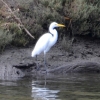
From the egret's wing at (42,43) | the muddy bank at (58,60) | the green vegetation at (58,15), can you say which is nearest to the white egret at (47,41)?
the egret's wing at (42,43)

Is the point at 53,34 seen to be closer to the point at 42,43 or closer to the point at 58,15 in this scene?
the point at 42,43

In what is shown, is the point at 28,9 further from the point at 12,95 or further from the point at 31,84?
the point at 12,95

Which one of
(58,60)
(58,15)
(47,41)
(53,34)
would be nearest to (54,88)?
(58,60)

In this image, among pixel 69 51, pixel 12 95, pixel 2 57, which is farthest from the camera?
pixel 69 51

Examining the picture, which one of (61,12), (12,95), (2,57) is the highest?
(61,12)

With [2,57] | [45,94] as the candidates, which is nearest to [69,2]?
[2,57]

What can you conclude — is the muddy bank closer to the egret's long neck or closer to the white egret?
the white egret

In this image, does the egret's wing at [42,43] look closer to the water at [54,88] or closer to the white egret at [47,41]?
the white egret at [47,41]

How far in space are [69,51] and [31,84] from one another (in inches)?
176

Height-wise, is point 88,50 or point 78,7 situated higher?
point 78,7

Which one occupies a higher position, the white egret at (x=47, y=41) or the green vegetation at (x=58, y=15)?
the green vegetation at (x=58, y=15)

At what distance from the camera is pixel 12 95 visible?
38.2ft

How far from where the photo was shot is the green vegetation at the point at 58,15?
701 inches

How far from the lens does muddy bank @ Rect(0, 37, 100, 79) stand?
15.7m
